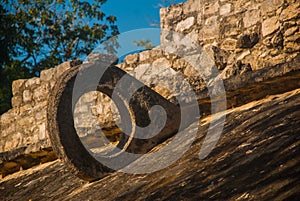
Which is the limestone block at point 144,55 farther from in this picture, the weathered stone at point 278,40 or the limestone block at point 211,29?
the weathered stone at point 278,40

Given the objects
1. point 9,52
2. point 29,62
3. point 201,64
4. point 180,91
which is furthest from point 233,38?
point 29,62

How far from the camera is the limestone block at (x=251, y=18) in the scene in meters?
4.61

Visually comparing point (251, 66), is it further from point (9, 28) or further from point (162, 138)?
point (9, 28)

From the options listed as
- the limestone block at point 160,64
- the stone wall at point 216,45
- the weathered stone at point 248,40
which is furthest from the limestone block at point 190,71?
the weathered stone at point 248,40

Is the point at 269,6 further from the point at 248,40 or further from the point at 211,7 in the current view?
the point at 211,7

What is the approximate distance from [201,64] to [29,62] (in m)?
11.1

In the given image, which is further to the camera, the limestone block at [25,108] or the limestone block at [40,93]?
the limestone block at [25,108]

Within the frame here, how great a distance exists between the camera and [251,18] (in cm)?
466

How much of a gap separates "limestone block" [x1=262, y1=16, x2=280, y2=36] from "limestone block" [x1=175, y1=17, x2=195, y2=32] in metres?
0.96

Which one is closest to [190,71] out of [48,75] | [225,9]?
[225,9]

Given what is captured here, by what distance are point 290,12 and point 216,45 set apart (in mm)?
874

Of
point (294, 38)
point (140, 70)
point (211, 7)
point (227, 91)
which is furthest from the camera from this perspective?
point (140, 70)

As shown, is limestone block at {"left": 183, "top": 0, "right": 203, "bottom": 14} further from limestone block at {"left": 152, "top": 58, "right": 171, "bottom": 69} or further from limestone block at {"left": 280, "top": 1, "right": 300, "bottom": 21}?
limestone block at {"left": 280, "top": 1, "right": 300, "bottom": 21}

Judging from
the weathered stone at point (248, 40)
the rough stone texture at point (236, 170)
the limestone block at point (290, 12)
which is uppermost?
the limestone block at point (290, 12)
